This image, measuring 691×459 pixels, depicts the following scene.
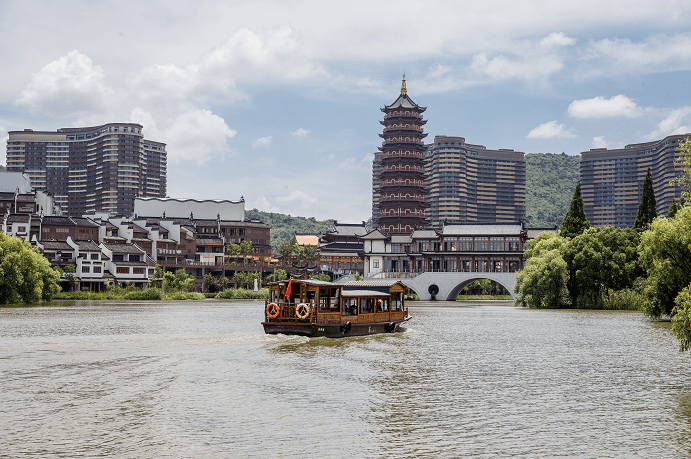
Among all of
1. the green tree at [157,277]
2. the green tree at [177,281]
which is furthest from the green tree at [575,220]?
the green tree at [157,277]

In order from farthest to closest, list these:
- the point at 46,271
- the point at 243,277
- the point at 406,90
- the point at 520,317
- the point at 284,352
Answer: the point at 406,90 → the point at 243,277 → the point at 46,271 → the point at 520,317 → the point at 284,352

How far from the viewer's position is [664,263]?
48.8 metres

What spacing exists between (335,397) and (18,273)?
5728cm

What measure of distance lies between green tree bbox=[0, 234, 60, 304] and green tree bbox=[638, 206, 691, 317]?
5825 centimetres

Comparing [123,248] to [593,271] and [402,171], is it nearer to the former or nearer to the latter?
[402,171]

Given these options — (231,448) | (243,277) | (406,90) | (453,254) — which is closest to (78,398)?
(231,448)

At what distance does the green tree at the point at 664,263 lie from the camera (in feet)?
155

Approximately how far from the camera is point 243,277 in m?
132

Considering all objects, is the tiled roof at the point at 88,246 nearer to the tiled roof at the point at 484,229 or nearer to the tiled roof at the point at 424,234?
the tiled roof at the point at 424,234

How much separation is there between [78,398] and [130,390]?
6.23 feet

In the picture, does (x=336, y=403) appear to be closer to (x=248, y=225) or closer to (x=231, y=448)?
(x=231, y=448)

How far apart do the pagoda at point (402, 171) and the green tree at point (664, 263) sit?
8126 centimetres

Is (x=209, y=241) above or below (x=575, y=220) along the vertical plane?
below

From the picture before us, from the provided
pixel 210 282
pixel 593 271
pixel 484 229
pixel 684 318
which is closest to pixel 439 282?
pixel 484 229
